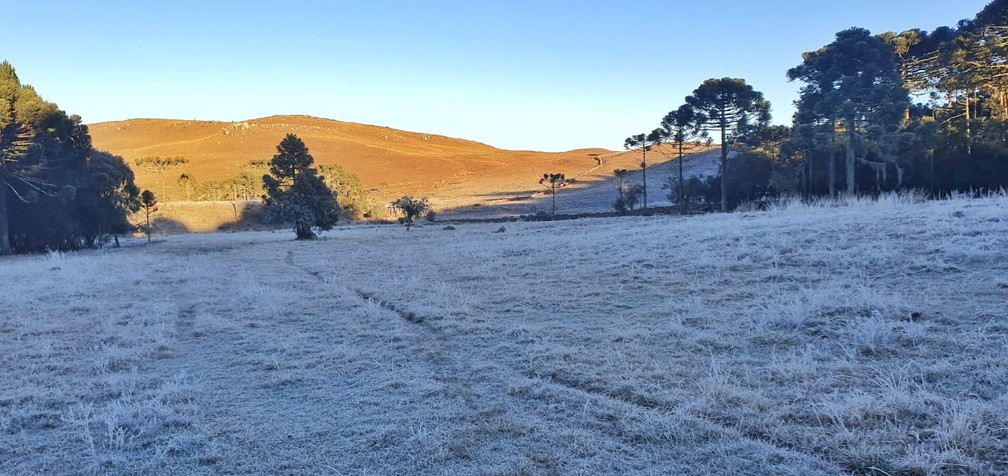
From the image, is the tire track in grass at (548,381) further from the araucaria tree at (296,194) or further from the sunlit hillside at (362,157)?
the sunlit hillside at (362,157)

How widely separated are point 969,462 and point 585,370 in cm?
272

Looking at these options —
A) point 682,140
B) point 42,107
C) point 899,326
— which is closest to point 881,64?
point 682,140

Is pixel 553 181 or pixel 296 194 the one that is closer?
pixel 296 194

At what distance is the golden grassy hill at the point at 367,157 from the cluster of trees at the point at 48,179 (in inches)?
1304

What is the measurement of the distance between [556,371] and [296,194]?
29503 mm

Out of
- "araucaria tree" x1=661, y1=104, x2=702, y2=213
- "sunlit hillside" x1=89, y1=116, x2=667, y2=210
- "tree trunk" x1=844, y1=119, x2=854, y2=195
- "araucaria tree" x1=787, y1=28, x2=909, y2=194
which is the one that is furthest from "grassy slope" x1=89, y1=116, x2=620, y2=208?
"tree trunk" x1=844, y1=119, x2=854, y2=195

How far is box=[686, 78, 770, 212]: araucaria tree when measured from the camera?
120ft

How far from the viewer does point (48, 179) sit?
89.0 feet

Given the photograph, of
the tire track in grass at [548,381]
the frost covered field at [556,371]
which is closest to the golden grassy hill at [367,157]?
the frost covered field at [556,371]

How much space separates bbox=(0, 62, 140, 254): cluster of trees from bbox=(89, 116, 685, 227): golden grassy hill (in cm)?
3311

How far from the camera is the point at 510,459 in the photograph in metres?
3.35

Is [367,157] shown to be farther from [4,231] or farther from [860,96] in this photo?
[860,96]

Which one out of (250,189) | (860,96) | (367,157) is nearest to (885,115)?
(860,96)

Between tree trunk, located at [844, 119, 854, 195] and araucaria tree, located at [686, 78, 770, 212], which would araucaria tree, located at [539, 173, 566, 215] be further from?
tree trunk, located at [844, 119, 854, 195]
